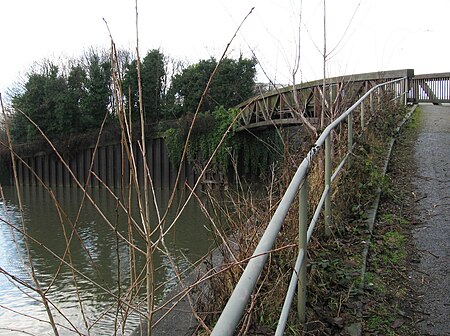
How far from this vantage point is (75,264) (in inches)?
336

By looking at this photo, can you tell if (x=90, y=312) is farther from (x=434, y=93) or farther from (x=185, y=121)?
(x=185, y=121)

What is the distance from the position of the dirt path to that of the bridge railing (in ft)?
25.4

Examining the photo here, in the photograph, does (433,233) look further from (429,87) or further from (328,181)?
(429,87)

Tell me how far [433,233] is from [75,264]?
6.30 m

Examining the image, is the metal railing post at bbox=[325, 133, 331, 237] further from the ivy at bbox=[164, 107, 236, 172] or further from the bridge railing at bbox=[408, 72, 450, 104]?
the ivy at bbox=[164, 107, 236, 172]

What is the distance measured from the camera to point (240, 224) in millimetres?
3182

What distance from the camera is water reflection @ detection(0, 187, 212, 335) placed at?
230 centimetres

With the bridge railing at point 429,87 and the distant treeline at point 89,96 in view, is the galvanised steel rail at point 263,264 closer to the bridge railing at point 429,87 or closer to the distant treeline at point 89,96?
the bridge railing at point 429,87


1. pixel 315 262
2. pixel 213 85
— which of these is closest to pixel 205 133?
pixel 213 85

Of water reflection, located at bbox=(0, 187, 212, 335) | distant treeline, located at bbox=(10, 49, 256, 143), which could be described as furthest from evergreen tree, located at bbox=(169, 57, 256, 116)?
water reflection, located at bbox=(0, 187, 212, 335)

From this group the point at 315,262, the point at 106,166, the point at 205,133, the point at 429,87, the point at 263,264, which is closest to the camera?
the point at 263,264

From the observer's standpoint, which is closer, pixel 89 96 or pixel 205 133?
pixel 205 133

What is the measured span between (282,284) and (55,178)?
26.2 metres

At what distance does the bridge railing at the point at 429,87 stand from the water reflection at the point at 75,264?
713 cm
